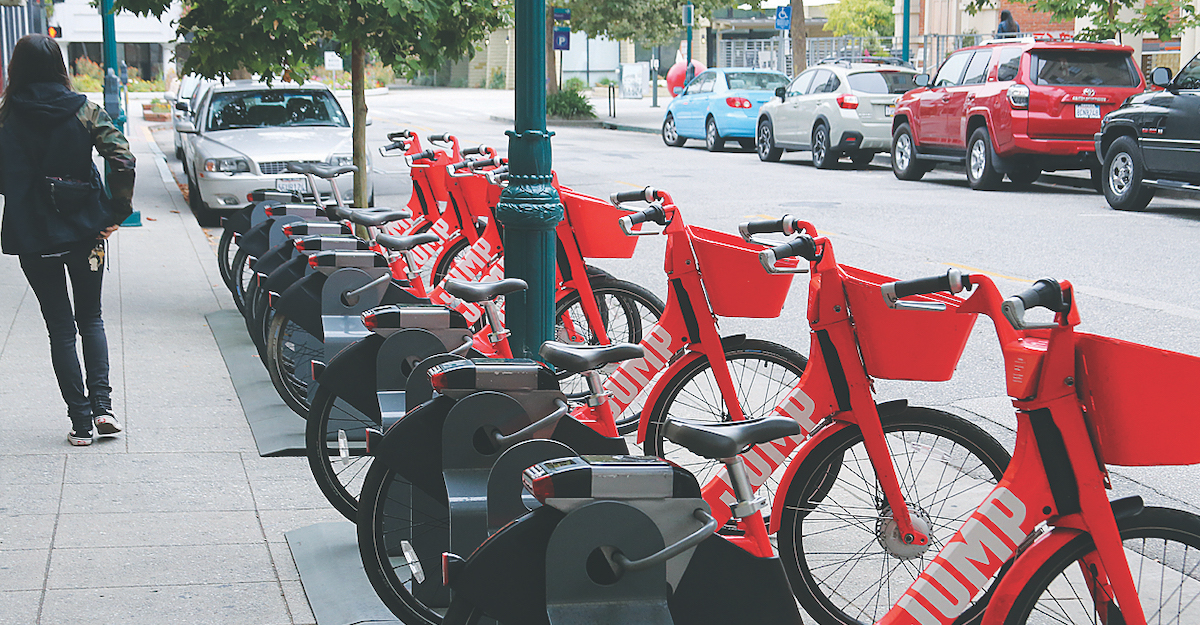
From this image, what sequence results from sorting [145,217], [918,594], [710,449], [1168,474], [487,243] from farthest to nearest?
[145,217] < [487,243] < [1168,474] < [918,594] < [710,449]

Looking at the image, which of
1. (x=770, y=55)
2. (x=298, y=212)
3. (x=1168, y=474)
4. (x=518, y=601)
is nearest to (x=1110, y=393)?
(x=518, y=601)

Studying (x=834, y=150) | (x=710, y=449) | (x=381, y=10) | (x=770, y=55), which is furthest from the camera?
(x=770, y=55)

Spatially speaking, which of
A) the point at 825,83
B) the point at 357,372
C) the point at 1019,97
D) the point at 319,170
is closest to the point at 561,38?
the point at 825,83

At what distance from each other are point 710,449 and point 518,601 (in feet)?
1.64

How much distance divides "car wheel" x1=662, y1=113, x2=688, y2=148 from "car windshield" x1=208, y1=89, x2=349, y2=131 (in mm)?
12872

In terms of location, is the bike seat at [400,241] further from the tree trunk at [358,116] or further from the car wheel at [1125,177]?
the car wheel at [1125,177]

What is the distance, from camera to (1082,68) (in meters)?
16.6

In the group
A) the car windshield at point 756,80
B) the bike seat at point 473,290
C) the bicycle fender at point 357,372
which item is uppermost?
the car windshield at point 756,80

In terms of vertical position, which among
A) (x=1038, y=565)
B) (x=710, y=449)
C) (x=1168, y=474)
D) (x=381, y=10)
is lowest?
(x=1168, y=474)

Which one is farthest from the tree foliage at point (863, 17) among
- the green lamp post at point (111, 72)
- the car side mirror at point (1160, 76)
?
the green lamp post at point (111, 72)

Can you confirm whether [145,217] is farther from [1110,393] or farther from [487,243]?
[1110,393]

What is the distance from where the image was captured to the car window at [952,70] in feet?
58.4

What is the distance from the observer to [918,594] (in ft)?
10.2

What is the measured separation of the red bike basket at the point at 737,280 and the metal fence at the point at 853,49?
50.3 ft
